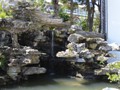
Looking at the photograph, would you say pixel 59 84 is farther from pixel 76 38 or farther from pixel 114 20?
pixel 114 20

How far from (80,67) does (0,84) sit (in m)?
3.52

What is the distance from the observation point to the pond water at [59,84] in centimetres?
1126

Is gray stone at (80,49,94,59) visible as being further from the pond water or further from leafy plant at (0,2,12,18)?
leafy plant at (0,2,12,18)

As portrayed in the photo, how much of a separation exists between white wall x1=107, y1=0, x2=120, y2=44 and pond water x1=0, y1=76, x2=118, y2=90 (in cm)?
409

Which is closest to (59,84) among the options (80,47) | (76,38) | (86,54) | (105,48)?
(86,54)

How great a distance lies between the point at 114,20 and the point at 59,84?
5546 millimetres

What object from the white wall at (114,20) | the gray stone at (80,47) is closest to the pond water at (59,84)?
the gray stone at (80,47)

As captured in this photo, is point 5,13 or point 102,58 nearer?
point 102,58

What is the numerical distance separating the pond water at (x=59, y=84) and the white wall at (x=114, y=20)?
4091 mm

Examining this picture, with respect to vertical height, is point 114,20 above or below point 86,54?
above

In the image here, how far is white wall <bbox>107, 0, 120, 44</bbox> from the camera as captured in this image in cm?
1587

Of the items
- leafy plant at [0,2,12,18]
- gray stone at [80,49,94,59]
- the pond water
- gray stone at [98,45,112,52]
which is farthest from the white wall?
leafy plant at [0,2,12,18]

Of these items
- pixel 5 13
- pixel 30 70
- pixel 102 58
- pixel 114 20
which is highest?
pixel 5 13

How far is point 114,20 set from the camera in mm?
15969
